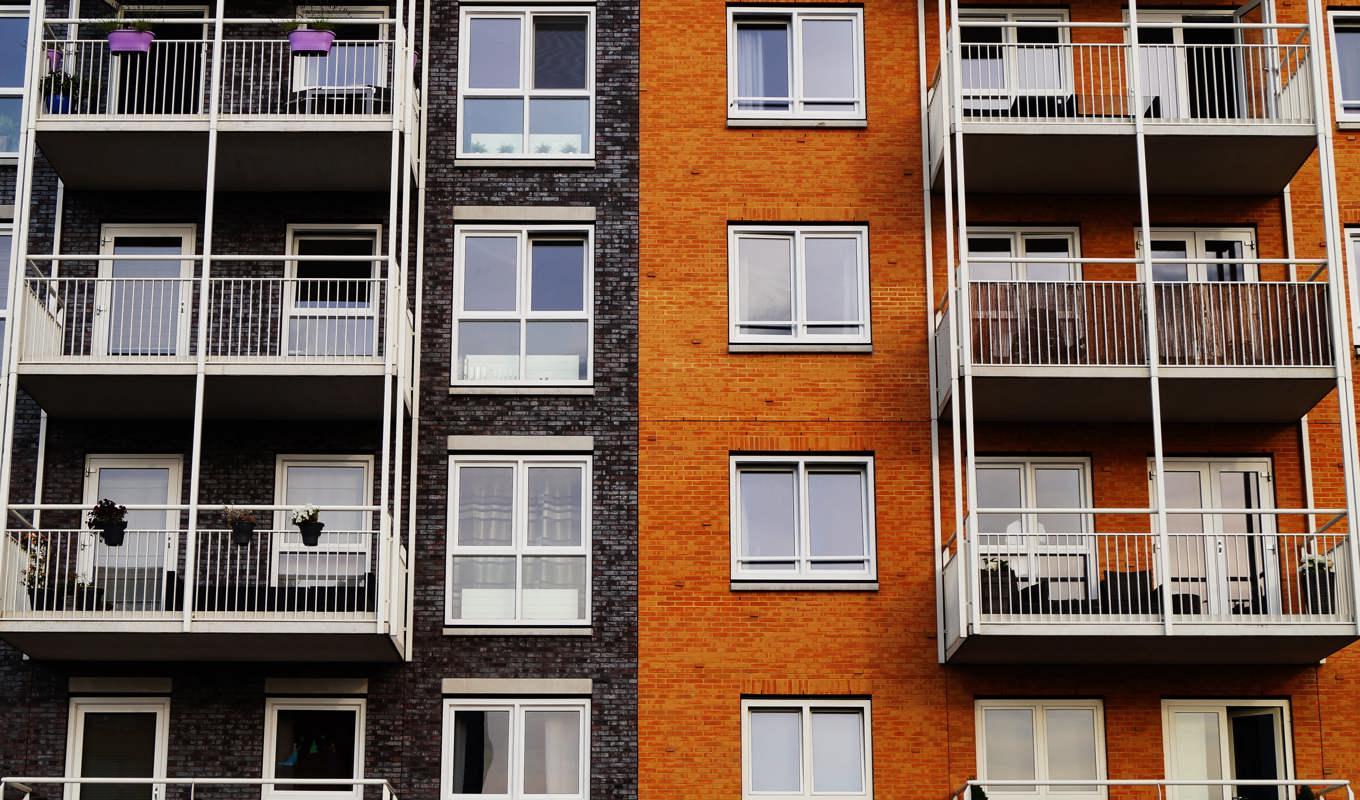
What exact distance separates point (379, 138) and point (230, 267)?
2.24 metres

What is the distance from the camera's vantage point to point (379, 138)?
803 inches

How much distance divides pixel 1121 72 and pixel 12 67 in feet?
40.5

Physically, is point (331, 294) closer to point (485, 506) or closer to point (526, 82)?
point (485, 506)

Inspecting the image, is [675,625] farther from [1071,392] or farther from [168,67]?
[168,67]

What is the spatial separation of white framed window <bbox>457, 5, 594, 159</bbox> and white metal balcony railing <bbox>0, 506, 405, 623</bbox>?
467cm

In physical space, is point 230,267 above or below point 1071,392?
above

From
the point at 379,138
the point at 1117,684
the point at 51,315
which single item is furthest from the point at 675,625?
the point at 51,315

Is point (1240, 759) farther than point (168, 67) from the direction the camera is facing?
No

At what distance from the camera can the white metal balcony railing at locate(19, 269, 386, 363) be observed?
813 inches

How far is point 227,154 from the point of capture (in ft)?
67.5

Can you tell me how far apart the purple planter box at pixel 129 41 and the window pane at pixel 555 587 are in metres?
6.71

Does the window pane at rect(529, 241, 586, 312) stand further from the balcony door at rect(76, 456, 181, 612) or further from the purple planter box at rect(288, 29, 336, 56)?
the balcony door at rect(76, 456, 181, 612)

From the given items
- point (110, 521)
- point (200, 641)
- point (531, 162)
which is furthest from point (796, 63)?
point (200, 641)

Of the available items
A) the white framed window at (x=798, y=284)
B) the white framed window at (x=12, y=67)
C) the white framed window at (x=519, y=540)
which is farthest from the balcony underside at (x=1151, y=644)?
the white framed window at (x=12, y=67)
